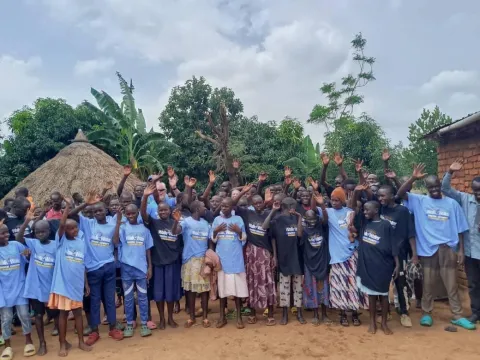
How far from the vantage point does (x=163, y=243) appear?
198 inches

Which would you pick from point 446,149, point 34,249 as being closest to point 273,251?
point 34,249

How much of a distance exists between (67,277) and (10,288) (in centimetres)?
66

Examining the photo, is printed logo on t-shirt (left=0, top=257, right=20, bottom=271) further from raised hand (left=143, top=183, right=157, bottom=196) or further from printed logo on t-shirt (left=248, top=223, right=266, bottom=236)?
printed logo on t-shirt (left=248, top=223, right=266, bottom=236)

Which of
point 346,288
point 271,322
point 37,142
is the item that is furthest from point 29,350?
point 37,142

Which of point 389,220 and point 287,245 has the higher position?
point 389,220

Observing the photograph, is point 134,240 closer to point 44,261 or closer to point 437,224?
point 44,261

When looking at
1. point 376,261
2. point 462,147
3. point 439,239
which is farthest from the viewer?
point 462,147

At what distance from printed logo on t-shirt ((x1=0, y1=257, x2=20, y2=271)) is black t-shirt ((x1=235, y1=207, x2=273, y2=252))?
2.76m

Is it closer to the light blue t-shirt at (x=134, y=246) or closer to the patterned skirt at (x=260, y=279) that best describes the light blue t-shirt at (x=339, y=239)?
the patterned skirt at (x=260, y=279)

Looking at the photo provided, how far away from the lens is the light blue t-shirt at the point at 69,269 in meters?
4.28

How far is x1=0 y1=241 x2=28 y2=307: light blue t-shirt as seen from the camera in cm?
429

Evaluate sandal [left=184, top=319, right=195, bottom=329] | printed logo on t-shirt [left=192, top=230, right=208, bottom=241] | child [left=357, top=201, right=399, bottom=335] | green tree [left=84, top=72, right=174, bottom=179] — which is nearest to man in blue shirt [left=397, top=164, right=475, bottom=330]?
child [left=357, top=201, right=399, bottom=335]

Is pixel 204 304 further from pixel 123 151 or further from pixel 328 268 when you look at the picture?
pixel 123 151

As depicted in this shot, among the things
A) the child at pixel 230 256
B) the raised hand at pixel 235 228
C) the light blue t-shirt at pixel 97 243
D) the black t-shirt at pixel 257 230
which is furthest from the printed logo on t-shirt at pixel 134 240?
the black t-shirt at pixel 257 230
